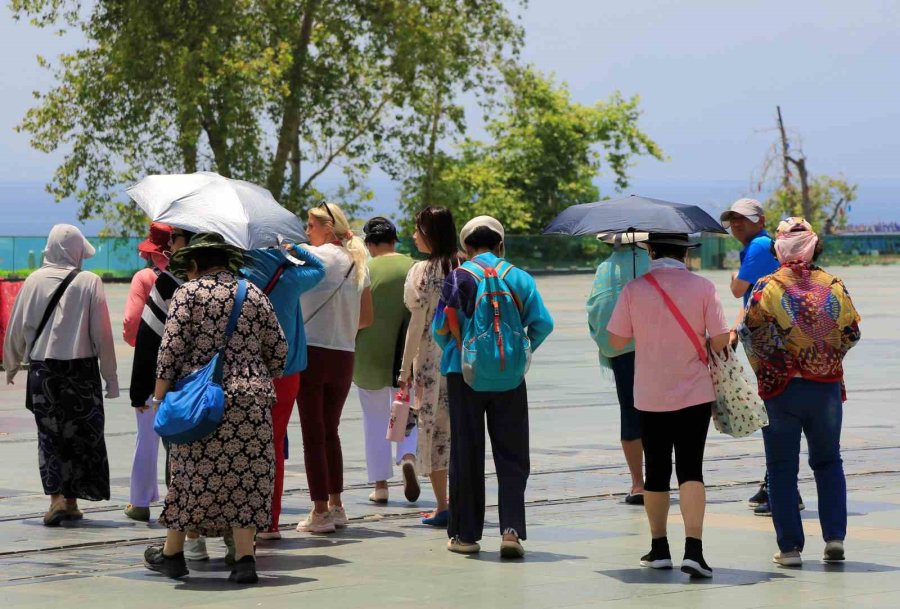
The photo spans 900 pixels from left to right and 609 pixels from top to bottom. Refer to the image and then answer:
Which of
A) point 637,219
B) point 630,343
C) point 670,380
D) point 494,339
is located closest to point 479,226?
point 494,339

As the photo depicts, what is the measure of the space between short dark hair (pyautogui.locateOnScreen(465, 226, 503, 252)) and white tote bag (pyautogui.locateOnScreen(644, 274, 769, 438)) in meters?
1.12

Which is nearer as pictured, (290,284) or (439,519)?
(290,284)

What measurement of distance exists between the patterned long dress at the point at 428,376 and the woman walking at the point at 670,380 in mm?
1717

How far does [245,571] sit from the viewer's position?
7.91m

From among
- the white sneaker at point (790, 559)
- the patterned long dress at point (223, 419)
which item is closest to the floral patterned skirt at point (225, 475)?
the patterned long dress at point (223, 419)

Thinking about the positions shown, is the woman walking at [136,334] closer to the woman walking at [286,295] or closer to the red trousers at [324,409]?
the woman walking at [286,295]

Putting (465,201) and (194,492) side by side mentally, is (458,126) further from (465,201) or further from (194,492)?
(194,492)

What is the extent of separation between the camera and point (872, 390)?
19.0m

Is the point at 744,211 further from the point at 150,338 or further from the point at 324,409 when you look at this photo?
the point at 150,338

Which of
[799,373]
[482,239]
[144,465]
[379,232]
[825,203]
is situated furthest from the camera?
[825,203]

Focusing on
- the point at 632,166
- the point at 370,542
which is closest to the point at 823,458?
the point at 370,542

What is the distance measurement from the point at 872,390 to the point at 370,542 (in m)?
11.1

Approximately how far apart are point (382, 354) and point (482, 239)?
2.04m

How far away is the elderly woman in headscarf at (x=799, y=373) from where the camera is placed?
332 inches
